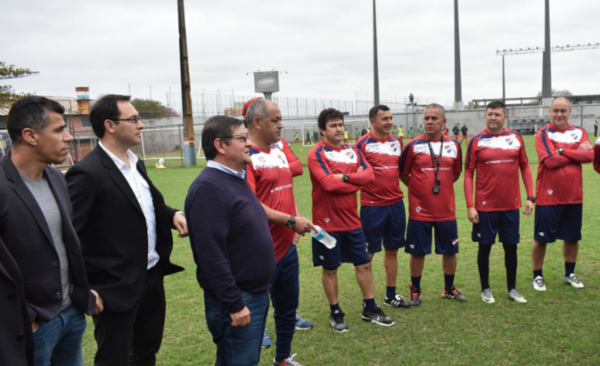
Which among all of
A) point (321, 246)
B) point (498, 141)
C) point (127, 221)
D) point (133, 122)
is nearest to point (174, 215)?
point (127, 221)

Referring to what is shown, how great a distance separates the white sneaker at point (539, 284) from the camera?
5239mm

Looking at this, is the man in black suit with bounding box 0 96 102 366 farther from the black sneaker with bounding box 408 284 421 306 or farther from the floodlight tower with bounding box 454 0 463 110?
the floodlight tower with bounding box 454 0 463 110

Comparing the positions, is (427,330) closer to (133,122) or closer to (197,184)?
(197,184)

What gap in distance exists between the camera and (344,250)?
473 cm

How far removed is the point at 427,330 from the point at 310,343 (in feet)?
3.75

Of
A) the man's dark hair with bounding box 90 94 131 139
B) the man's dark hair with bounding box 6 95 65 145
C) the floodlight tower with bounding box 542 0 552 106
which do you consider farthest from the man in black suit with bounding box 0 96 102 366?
the floodlight tower with bounding box 542 0 552 106

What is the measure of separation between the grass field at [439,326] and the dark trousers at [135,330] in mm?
847

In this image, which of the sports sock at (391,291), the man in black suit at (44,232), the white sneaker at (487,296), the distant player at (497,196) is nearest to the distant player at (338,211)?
the sports sock at (391,291)

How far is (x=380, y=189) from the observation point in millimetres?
5039

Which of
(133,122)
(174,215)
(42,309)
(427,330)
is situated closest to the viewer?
(42,309)

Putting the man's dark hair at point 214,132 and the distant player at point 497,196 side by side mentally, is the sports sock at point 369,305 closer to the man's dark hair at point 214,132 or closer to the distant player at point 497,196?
the distant player at point 497,196

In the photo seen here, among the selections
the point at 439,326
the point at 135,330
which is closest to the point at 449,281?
the point at 439,326

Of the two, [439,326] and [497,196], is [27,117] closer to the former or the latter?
[439,326]

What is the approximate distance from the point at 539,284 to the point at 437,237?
53.8 inches
